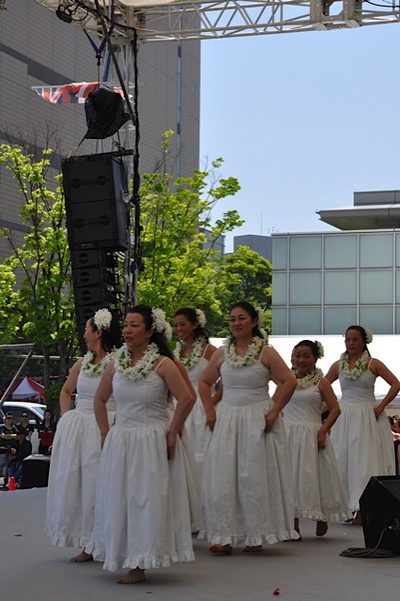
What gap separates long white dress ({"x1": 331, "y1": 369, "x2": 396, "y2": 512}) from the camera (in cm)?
1145

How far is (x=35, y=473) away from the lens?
53.1 feet

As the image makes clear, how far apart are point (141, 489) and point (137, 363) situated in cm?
78

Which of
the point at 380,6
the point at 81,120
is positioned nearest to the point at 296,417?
the point at 380,6

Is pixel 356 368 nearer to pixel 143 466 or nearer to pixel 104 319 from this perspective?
pixel 104 319

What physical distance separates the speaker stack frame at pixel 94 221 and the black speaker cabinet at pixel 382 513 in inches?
217

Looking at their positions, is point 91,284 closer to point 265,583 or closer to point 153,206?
point 265,583

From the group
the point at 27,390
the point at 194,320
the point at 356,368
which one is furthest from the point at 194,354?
the point at 27,390

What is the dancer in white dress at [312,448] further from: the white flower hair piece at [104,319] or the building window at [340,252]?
the building window at [340,252]

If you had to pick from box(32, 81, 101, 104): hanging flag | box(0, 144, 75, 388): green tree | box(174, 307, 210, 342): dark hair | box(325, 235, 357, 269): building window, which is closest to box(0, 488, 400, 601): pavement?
box(174, 307, 210, 342): dark hair

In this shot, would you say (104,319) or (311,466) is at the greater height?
(104,319)

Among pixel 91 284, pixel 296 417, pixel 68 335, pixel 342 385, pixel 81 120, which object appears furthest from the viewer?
pixel 81 120

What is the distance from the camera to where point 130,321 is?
7688mm

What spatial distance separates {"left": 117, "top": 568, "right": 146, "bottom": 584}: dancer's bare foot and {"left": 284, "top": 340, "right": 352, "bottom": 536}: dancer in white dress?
270 centimetres

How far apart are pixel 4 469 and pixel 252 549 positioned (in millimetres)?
12703
